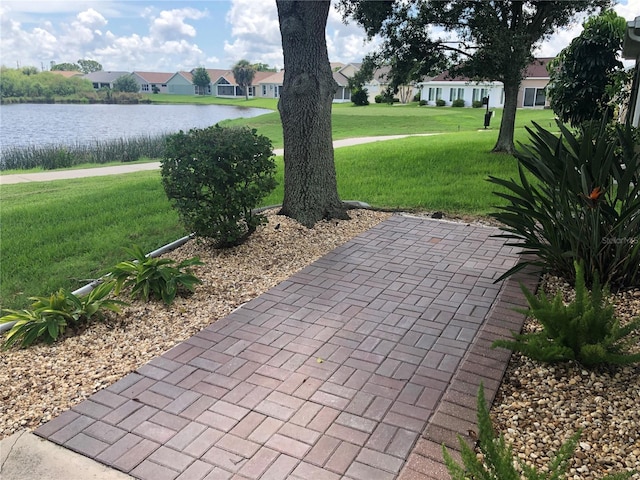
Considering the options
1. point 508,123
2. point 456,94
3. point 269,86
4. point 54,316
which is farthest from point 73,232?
point 269,86

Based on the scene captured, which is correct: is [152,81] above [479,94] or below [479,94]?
above

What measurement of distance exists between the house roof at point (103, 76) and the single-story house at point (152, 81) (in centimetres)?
223

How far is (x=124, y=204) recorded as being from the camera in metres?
8.10

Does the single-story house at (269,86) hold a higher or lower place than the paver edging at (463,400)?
higher

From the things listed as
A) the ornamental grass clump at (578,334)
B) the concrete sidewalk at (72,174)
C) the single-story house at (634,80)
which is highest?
the single-story house at (634,80)

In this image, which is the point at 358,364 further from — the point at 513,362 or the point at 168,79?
the point at 168,79

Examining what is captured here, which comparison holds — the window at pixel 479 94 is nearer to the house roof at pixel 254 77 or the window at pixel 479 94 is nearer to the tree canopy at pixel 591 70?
the tree canopy at pixel 591 70

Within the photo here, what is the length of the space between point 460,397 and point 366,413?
55 centimetres

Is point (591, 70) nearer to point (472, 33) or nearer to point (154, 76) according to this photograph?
point (472, 33)

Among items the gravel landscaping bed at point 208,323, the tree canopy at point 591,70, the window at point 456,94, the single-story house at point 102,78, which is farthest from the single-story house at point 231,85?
the gravel landscaping bed at point 208,323

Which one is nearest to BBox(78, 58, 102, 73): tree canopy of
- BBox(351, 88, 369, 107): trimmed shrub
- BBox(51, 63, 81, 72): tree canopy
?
BBox(51, 63, 81, 72): tree canopy

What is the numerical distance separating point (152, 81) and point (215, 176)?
82588 millimetres

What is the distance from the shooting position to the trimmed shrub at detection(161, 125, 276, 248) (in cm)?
488

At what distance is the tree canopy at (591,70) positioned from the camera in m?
Answer: 9.75
